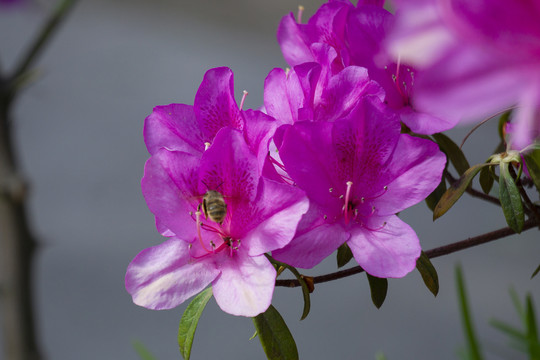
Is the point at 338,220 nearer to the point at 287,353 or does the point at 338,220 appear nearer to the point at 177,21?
the point at 287,353

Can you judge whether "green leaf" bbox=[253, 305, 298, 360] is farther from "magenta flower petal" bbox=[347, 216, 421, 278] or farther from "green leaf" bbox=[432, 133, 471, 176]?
"green leaf" bbox=[432, 133, 471, 176]

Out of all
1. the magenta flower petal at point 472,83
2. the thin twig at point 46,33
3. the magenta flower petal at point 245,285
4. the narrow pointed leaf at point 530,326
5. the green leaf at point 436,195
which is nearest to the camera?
the magenta flower petal at point 472,83

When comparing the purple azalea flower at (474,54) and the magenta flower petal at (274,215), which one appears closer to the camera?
the purple azalea flower at (474,54)

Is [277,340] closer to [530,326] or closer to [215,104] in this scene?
[215,104]

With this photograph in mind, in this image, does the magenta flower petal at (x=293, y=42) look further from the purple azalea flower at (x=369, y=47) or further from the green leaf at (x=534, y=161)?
the green leaf at (x=534, y=161)

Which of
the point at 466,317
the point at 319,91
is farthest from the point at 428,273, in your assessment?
the point at 466,317

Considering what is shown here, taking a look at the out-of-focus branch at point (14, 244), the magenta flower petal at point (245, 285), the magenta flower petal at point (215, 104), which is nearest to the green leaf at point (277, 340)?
the magenta flower petal at point (245, 285)

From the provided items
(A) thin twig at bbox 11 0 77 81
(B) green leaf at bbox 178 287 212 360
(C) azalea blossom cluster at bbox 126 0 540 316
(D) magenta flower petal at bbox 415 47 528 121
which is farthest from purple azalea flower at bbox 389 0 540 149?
(A) thin twig at bbox 11 0 77 81
